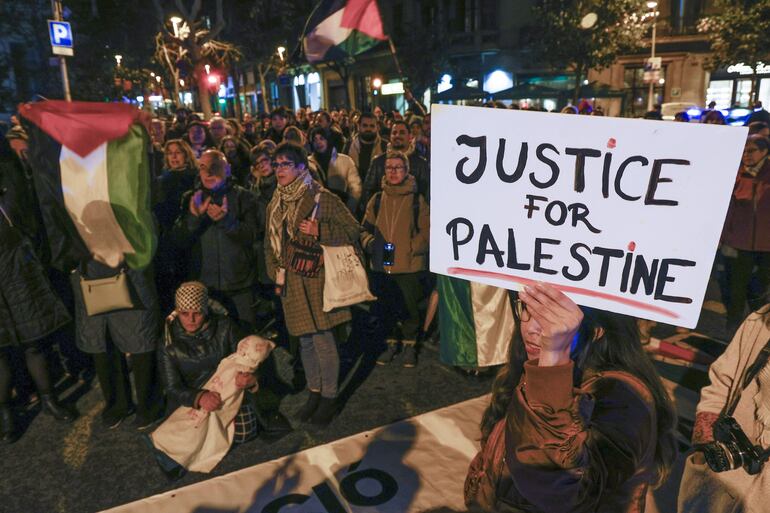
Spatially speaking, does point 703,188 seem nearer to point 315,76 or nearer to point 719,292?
point 719,292

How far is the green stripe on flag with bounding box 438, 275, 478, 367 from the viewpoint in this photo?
448 centimetres

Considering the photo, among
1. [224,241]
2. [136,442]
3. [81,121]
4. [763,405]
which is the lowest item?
[136,442]

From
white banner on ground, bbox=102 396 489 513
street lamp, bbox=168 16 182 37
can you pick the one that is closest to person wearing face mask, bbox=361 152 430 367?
white banner on ground, bbox=102 396 489 513

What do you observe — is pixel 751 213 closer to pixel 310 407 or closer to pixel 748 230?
pixel 748 230

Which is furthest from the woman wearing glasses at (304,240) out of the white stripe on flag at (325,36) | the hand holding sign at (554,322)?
the hand holding sign at (554,322)

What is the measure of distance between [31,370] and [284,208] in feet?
7.18

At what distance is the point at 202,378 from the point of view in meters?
3.78

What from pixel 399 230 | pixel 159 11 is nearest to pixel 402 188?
pixel 399 230

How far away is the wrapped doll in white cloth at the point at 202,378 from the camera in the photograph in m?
3.59

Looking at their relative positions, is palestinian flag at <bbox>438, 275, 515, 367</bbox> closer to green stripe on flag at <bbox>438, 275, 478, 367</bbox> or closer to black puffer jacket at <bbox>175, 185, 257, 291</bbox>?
green stripe on flag at <bbox>438, 275, 478, 367</bbox>

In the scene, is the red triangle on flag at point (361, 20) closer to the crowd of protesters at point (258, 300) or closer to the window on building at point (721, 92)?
the crowd of protesters at point (258, 300)

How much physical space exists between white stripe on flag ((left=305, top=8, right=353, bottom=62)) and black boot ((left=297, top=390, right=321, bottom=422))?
9.71 ft

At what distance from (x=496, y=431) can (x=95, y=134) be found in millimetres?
2820

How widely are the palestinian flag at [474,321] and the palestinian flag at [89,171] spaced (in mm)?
2264
